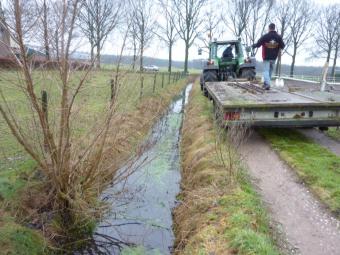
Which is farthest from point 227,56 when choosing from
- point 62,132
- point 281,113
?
point 62,132

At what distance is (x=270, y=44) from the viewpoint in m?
9.34

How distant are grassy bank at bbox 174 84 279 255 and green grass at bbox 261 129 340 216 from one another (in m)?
0.84

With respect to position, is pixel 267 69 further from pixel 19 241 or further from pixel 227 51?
pixel 19 241

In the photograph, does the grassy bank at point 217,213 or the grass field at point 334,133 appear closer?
the grassy bank at point 217,213

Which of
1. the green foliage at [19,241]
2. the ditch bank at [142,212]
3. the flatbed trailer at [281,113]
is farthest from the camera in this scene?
the flatbed trailer at [281,113]

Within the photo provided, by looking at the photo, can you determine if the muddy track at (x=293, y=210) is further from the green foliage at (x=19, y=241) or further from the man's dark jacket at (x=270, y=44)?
the man's dark jacket at (x=270, y=44)

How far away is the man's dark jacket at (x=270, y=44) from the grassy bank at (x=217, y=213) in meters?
3.49

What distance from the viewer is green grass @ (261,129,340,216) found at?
488cm

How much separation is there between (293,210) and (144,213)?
208 cm

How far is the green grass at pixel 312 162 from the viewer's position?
192 inches

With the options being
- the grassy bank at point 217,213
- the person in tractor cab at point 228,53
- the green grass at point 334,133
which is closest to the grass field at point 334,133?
the green grass at point 334,133

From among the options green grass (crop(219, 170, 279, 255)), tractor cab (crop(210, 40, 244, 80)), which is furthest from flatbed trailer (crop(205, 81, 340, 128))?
tractor cab (crop(210, 40, 244, 80))

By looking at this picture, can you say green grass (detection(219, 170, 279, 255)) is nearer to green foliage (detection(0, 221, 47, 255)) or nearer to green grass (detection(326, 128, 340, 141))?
green foliage (detection(0, 221, 47, 255))

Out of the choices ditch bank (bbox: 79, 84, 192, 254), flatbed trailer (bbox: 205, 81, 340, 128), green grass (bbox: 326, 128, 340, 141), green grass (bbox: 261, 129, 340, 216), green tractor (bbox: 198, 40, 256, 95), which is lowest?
ditch bank (bbox: 79, 84, 192, 254)
